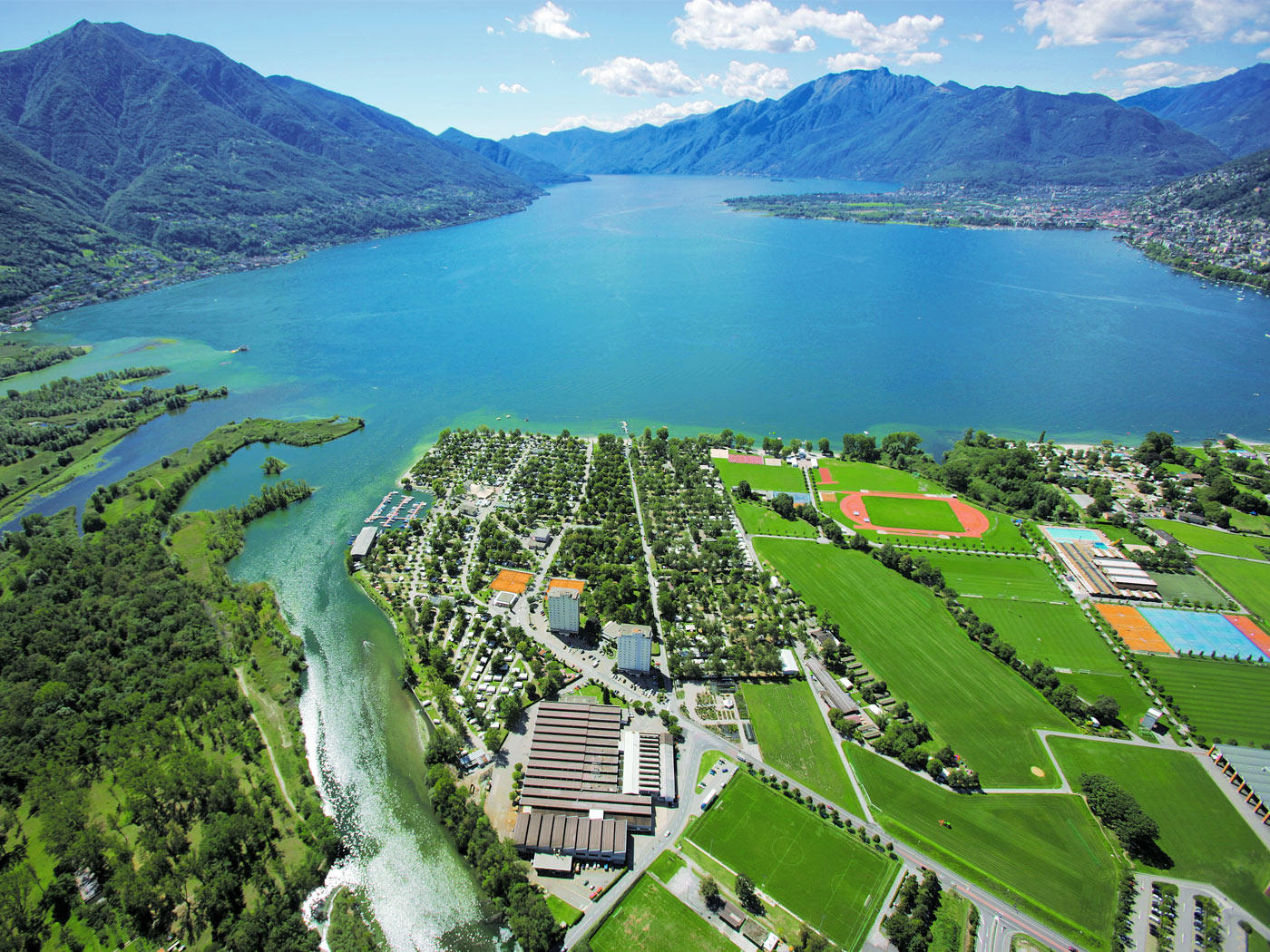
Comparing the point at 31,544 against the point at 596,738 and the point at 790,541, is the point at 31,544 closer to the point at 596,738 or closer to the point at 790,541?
the point at 596,738

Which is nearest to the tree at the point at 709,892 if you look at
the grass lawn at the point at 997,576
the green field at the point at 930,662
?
the green field at the point at 930,662

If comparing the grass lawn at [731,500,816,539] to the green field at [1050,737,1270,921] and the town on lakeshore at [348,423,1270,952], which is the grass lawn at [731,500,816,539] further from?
the green field at [1050,737,1270,921]

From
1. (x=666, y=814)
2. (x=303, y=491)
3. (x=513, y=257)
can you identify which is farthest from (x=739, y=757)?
(x=513, y=257)

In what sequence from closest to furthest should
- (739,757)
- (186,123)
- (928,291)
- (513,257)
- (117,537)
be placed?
(739,757), (117,537), (928,291), (513,257), (186,123)

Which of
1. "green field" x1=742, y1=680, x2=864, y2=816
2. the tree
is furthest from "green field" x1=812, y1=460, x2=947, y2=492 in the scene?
the tree

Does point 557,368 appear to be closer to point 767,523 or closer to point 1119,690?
point 767,523

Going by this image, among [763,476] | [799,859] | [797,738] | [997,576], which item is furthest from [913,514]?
[799,859]
